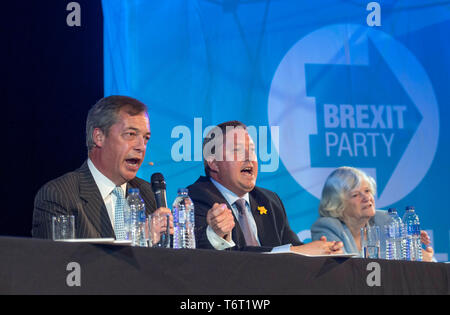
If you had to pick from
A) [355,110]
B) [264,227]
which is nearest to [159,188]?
[264,227]

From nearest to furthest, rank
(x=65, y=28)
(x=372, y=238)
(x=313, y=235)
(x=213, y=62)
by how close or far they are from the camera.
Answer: (x=372, y=238) → (x=313, y=235) → (x=65, y=28) → (x=213, y=62)

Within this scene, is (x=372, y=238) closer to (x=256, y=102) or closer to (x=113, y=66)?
(x=256, y=102)

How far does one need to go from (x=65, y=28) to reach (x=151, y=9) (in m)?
0.66

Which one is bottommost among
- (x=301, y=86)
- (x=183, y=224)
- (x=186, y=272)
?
(x=186, y=272)

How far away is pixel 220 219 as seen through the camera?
8.77 ft

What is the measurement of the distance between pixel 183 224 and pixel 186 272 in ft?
2.10

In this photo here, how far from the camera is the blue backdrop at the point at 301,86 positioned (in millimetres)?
4586

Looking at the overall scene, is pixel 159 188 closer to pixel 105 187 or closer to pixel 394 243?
pixel 105 187

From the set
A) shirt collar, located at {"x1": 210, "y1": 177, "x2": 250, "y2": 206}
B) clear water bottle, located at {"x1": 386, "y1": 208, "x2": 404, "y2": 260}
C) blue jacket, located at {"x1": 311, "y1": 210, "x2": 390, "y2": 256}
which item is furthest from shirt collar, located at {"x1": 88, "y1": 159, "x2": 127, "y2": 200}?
blue jacket, located at {"x1": 311, "y1": 210, "x2": 390, "y2": 256}

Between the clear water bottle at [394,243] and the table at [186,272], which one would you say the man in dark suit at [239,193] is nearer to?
the clear water bottle at [394,243]

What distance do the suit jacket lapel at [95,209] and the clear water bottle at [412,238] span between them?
1384 mm

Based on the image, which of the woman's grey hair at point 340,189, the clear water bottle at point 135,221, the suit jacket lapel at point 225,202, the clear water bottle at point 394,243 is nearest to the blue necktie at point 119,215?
the clear water bottle at point 135,221

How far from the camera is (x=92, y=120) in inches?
122
